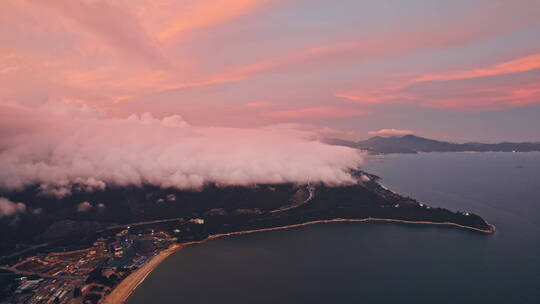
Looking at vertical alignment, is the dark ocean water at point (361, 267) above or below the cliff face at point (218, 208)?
below

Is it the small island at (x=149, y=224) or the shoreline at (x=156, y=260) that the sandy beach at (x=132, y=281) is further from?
the small island at (x=149, y=224)

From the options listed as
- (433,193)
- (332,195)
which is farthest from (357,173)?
(332,195)

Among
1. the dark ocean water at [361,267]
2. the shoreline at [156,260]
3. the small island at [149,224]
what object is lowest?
the dark ocean water at [361,267]

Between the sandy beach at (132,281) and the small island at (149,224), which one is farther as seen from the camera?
the small island at (149,224)

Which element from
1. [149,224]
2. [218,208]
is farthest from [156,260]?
[218,208]

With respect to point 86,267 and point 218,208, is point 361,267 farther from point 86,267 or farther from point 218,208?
point 218,208

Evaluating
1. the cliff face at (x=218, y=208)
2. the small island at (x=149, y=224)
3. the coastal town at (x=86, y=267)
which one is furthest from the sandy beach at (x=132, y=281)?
the cliff face at (x=218, y=208)
